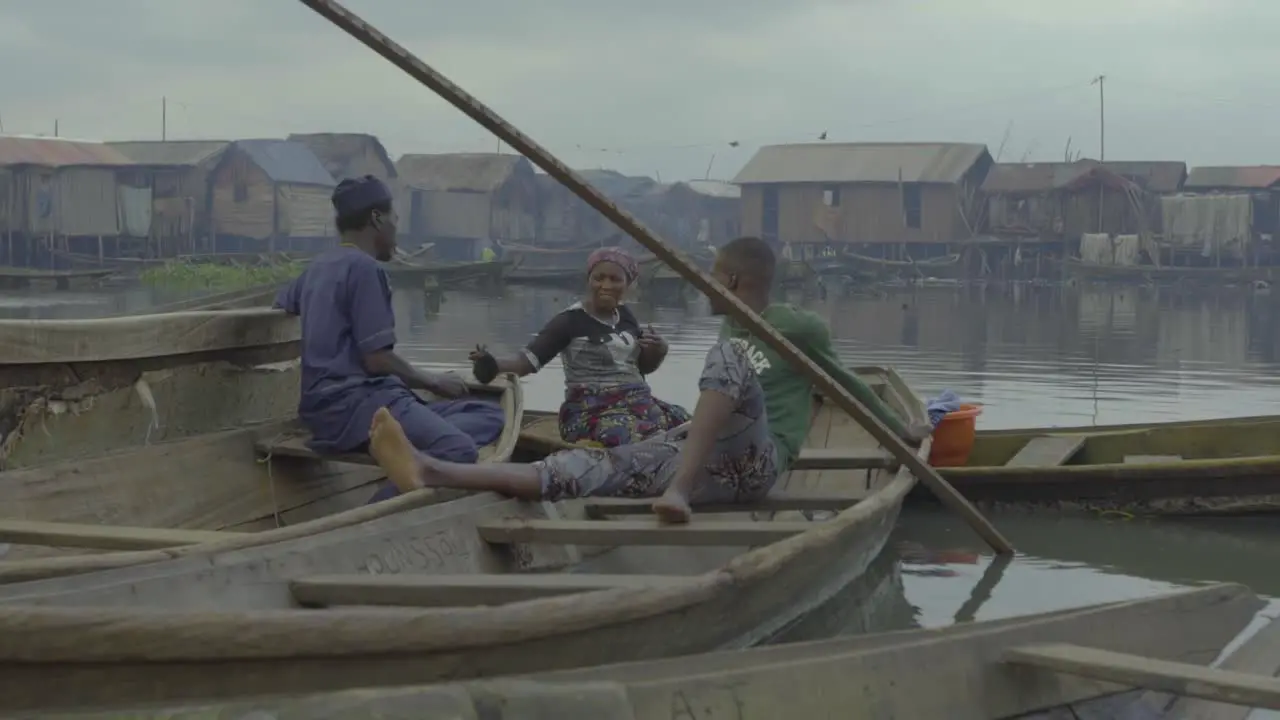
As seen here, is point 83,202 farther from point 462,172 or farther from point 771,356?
point 771,356

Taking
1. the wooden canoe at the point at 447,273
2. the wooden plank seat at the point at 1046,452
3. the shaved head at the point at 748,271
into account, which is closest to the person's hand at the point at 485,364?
the shaved head at the point at 748,271

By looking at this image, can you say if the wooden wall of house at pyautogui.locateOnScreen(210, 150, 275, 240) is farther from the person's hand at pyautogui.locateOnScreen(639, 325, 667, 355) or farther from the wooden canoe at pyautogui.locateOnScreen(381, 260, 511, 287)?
the person's hand at pyautogui.locateOnScreen(639, 325, 667, 355)

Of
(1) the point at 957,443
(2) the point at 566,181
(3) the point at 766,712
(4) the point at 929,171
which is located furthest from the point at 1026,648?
(4) the point at 929,171

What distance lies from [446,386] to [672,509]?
1.31m

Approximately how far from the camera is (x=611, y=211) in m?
4.01

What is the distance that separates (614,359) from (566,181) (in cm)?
106

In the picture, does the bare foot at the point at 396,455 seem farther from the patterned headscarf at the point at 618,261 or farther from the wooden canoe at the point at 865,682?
the patterned headscarf at the point at 618,261

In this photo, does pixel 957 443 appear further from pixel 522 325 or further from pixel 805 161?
pixel 805 161

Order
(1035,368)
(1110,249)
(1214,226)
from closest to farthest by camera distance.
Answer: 1. (1035,368)
2. (1110,249)
3. (1214,226)

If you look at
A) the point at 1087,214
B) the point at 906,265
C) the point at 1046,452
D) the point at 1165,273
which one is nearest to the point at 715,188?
the point at 906,265

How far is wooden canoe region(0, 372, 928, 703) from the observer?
2.28m

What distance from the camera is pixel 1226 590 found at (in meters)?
3.71

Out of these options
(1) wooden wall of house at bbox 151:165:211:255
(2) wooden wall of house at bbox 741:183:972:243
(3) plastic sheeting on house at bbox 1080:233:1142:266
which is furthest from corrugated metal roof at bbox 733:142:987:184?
(1) wooden wall of house at bbox 151:165:211:255

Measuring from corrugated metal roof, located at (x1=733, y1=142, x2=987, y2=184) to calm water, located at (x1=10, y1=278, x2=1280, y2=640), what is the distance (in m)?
5.85
